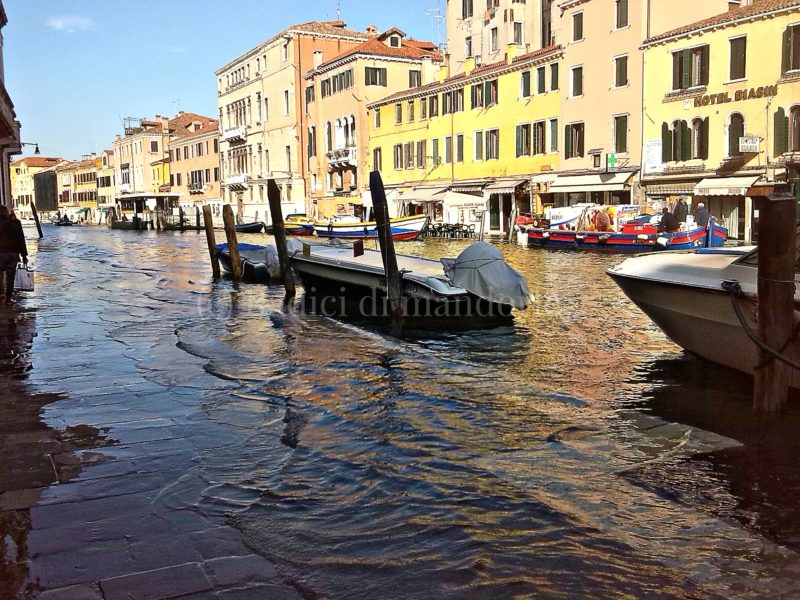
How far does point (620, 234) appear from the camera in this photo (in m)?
28.2

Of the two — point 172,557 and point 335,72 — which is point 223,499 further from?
point 335,72

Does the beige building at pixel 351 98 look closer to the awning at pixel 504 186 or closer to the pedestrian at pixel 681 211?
the awning at pixel 504 186

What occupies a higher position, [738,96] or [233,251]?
[738,96]

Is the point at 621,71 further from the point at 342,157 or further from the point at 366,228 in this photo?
the point at 342,157

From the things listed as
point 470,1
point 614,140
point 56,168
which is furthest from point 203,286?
point 56,168

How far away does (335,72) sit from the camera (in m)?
53.8

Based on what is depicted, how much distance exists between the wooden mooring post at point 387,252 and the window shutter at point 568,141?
24.7 m

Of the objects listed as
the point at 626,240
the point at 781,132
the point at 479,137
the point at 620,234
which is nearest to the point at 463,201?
the point at 479,137

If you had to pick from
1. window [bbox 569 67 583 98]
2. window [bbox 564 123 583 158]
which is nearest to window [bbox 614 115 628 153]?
window [bbox 564 123 583 158]

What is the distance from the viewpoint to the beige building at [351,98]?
169ft

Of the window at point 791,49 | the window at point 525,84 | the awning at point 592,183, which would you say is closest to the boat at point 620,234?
the awning at point 592,183

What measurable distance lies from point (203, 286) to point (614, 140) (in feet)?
68.0

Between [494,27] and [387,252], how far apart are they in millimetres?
37693

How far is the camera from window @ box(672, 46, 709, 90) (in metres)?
29.5
